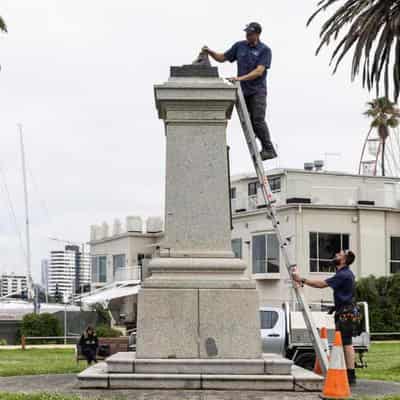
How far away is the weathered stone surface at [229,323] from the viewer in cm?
1148

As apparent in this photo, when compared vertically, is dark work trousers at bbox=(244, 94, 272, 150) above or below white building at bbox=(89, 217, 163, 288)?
below

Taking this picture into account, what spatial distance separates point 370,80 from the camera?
2759 cm

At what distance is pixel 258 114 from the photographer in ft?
41.6

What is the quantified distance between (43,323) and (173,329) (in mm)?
39325

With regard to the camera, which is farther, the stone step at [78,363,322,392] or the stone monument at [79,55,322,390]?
the stone monument at [79,55,322,390]

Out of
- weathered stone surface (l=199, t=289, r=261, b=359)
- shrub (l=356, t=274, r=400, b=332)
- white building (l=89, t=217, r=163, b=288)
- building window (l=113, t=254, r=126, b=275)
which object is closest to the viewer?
weathered stone surface (l=199, t=289, r=261, b=359)

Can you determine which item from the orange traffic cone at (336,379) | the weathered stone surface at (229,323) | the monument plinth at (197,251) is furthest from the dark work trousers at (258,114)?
the orange traffic cone at (336,379)

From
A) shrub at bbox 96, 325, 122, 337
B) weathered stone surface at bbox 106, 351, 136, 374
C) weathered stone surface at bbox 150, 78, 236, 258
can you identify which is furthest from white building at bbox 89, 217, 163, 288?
weathered stone surface at bbox 106, 351, 136, 374

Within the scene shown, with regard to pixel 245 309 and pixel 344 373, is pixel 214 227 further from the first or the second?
pixel 344 373

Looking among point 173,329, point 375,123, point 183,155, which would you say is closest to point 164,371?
point 173,329

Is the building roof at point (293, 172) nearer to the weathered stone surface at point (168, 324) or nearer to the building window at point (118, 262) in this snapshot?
the building window at point (118, 262)

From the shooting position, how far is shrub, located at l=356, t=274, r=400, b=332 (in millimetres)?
51281

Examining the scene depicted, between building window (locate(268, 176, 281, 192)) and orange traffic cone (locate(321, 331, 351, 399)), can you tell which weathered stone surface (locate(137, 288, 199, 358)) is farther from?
building window (locate(268, 176, 281, 192))

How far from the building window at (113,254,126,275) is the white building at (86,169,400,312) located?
15.9 meters
